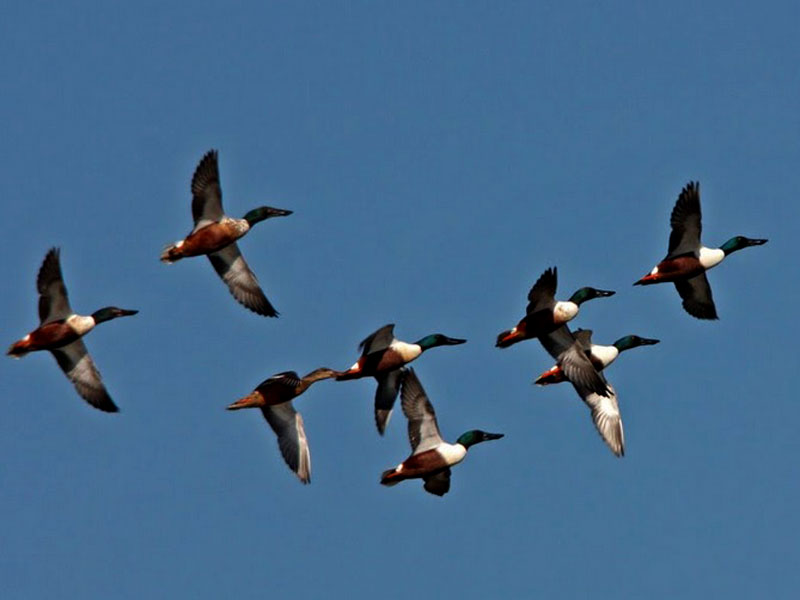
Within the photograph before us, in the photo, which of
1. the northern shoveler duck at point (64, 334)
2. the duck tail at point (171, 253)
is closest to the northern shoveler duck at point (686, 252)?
the duck tail at point (171, 253)

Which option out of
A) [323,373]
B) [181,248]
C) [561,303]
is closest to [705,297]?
[561,303]

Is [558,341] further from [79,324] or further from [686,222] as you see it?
[79,324]

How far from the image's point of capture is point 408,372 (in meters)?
35.4

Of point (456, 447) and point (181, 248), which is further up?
point (181, 248)

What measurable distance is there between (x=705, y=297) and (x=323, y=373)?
6993 millimetres

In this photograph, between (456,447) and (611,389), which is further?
(611,389)

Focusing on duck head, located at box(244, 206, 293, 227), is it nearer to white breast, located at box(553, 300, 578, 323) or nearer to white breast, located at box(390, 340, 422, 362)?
white breast, located at box(390, 340, 422, 362)

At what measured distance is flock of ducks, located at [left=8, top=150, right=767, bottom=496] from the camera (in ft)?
113

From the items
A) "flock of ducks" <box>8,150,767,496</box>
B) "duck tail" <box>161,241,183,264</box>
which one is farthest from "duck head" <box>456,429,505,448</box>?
"duck tail" <box>161,241,183,264</box>

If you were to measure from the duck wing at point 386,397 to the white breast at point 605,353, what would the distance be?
4.55m

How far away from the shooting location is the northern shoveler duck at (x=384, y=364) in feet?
115

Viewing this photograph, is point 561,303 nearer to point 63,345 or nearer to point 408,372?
point 408,372

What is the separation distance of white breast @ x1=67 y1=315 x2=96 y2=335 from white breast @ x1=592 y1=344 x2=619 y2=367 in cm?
937

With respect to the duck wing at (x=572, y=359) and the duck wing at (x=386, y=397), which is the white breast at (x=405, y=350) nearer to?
the duck wing at (x=386, y=397)
